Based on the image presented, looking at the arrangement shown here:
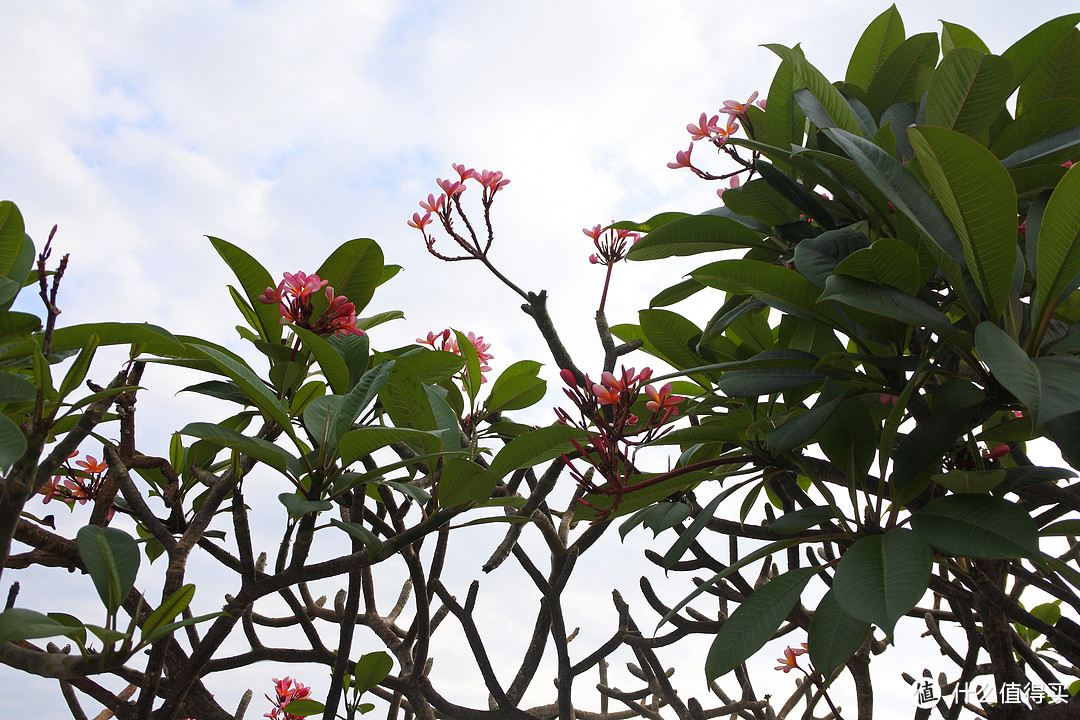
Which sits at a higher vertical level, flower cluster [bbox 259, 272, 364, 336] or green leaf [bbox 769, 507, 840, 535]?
flower cluster [bbox 259, 272, 364, 336]

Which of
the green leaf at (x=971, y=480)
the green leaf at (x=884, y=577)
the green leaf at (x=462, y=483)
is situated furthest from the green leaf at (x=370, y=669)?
the green leaf at (x=971, y=480)

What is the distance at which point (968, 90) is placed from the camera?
1.12 meters

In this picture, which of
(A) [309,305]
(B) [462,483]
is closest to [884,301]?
(B) [462,483]

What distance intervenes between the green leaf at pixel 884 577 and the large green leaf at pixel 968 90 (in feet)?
2.09

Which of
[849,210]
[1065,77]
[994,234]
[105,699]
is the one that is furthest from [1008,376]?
[105,699]

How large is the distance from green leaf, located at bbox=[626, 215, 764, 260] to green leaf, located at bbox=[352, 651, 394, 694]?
2.62 ft

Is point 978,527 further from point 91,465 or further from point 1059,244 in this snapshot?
point 91,465

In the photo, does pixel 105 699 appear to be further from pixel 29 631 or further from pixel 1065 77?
pixel 1065 77

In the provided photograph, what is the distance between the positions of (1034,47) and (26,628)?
1.62 metres

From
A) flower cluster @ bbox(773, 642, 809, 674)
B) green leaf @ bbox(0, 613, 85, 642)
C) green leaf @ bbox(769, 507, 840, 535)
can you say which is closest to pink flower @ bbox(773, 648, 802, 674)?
flower cluster @ bbox(773, 642, 809, 674)

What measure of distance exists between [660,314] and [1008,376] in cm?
60

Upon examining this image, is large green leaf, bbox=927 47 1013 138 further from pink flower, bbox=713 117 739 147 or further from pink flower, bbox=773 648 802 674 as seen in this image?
pink flower, bbox=773 648 802 674

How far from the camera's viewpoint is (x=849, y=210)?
1241 millimetres

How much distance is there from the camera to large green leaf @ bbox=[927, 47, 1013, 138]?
1.10m
